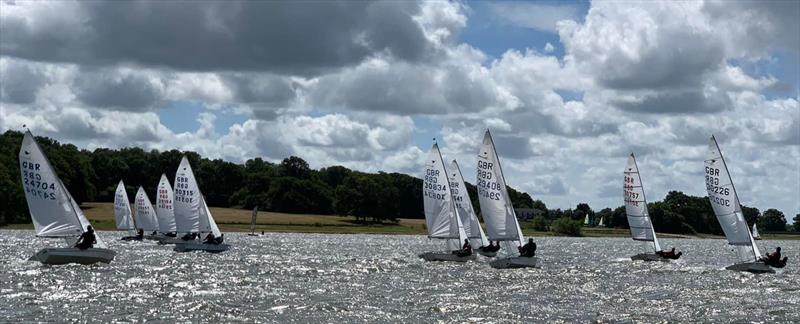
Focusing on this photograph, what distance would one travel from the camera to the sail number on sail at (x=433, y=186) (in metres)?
67.4

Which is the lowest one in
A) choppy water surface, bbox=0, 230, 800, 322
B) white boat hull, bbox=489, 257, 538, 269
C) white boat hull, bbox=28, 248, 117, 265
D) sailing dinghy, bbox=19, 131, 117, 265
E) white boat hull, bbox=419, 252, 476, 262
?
choppy water surface, bbox=0, 230, 800, 322

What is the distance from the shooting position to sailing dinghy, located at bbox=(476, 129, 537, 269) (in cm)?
6188

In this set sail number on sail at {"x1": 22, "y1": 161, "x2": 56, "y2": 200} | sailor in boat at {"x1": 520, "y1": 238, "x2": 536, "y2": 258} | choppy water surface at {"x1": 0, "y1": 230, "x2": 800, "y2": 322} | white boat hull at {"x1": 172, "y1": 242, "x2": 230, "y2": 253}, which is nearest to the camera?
choppy water surface at {"x1": 0, "y1": 230, "x2": 800, "y2": 322}

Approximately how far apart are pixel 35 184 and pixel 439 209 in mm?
23930

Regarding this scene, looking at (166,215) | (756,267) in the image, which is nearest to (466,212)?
(756,267)

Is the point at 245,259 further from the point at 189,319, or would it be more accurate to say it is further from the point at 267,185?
the point at 267,185

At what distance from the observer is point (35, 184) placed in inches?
2154

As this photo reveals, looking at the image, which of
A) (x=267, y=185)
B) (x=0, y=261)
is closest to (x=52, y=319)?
(x=0, y=261)

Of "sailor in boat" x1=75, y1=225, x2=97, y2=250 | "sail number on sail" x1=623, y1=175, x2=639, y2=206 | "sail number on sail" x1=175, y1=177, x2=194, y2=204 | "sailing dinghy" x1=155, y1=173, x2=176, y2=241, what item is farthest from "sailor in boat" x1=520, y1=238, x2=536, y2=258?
"sailing dinghy" x1=155, y1=173, x2=176, y2=241

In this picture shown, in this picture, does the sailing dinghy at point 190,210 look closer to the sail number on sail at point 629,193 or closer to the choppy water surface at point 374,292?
the choppy water surface at point 374,292

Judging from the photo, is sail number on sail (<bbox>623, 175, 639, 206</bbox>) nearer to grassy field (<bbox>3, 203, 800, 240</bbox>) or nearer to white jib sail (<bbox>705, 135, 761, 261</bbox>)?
white jib sail (<bbox>705, 135, 761, 261</bbox>)

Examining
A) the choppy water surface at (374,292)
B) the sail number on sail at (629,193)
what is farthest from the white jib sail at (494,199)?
the sail number on sail at (629,193)

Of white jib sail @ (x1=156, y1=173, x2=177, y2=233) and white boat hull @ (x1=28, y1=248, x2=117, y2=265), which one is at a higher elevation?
white jib sail @ (x1=156, y1=173, x2=177, y2=233)

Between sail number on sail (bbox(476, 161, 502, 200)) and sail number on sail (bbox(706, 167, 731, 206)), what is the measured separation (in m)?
13.1
